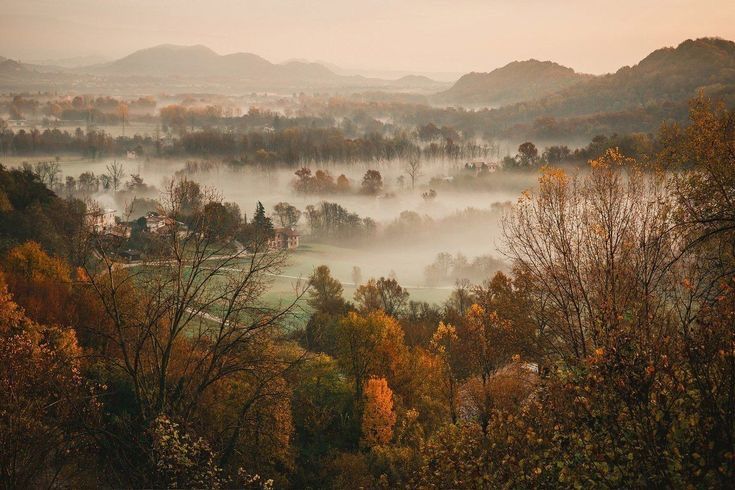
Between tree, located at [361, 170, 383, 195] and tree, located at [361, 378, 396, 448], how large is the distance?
251 feet

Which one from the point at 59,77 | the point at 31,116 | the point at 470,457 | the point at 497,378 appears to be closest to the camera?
the point at 470,457

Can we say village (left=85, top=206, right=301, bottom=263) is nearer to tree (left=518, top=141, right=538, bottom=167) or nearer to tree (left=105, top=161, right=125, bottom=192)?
tree (left=105, top=161, right=125, bottom=192)

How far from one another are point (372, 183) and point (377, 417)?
81055mm

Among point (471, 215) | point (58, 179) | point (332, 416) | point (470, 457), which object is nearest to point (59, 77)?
point (58, 179)

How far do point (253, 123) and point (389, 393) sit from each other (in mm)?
137840

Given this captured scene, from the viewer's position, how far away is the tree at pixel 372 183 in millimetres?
97750

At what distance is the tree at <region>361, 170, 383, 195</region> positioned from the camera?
97750 mm

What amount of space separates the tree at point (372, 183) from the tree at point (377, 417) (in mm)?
76610

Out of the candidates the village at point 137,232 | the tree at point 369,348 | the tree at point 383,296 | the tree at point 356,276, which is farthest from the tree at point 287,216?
the tree at point 369,348

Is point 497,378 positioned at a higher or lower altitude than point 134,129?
lower

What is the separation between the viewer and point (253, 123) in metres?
151

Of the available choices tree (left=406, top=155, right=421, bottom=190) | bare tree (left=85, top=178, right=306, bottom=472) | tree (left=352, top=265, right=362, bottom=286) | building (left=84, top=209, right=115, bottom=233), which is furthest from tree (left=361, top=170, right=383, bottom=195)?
bare tree (left=85, top=178, right=306, bottom=472)

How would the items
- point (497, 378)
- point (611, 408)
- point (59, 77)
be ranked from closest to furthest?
1. point (611, 408)
2. point (497, 378)
3. point (59, 77)

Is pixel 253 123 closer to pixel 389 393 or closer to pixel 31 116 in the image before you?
pixel 31 116
